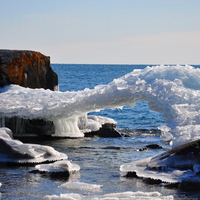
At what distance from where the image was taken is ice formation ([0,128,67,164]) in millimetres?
9758

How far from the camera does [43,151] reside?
10.1 m

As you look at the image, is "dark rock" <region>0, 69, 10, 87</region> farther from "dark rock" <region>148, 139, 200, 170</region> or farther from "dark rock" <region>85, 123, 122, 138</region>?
"dark rock" <region>148, 139, 200, 170</region>

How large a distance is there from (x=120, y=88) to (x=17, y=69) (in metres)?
5.31

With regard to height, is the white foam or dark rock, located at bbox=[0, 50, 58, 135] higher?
dark rock, located at bbox=[0, 50, 58, 135]

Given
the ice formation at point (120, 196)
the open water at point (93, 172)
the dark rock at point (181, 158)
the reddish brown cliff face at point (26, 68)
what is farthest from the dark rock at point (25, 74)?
the ice formation at point (120, 196)

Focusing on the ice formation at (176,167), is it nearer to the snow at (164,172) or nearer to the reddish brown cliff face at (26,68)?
the snow at (164,172)

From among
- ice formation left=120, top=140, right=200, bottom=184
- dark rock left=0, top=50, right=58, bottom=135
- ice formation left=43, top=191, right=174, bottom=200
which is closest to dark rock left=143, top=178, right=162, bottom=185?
ice formation left=120, top=140, right=200, bottom=184

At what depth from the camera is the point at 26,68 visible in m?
15.5

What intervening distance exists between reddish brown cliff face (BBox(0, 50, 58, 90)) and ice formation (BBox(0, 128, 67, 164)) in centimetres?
528

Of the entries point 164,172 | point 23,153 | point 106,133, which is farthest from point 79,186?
point 106,133

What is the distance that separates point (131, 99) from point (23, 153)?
3205mm

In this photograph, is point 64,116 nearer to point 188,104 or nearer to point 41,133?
point 41,133

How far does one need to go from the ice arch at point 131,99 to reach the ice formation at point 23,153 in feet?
7.97

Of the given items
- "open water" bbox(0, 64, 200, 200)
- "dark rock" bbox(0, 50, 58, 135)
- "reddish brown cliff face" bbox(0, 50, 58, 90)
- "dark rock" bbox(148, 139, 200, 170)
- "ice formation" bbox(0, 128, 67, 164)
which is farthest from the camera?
"reddish brown cliff face" bbox(0, 50, 58, 90)
